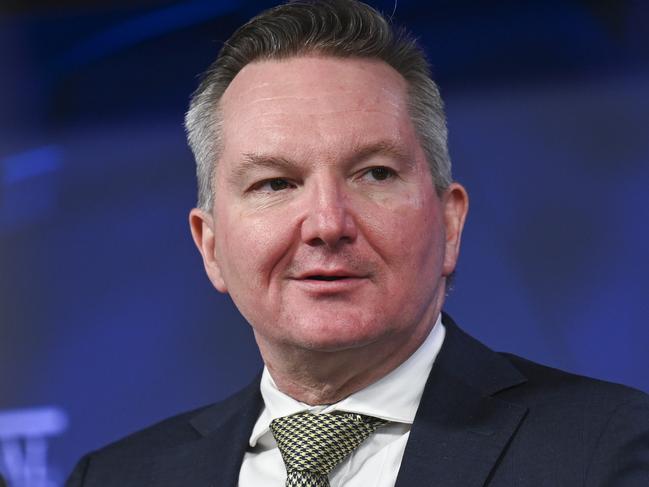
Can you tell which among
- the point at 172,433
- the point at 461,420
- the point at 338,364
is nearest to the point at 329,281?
the point at 338,364

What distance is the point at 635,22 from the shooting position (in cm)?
349

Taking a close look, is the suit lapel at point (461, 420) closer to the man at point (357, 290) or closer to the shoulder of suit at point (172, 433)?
the man at point (357, 290)

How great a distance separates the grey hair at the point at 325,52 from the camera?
265cm

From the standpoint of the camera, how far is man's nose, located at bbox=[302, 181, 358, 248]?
2.36 metres

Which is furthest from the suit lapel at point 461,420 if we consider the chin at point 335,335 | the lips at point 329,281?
the lips at point 329,281

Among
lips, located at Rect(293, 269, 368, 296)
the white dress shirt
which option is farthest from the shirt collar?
lips, located at Rect(293, 269, 368, 296)

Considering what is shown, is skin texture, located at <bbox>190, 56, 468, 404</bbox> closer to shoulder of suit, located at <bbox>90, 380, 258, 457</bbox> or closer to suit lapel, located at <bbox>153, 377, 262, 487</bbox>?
suit lapel, located at <bbox>153, 377, 262, 487</bbox>

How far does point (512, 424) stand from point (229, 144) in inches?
37.8

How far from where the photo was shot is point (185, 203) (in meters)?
3.83

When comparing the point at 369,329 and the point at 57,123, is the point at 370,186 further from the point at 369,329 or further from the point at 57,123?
the point at 57,123

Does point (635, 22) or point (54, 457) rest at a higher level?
point (635, 22)

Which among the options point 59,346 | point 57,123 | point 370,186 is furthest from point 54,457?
point 370,186

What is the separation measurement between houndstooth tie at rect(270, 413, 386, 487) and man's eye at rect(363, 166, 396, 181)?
566mm

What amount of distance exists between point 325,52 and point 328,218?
49cm
